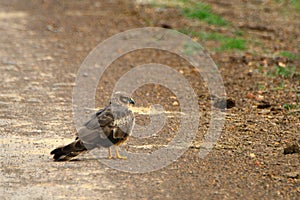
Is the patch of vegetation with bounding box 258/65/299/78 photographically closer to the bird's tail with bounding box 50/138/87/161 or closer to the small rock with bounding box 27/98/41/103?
the small rock with bounding box 27/98/41/103

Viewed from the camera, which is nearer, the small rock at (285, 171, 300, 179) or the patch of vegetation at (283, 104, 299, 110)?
the small rock at (285, 171, 300, 179)

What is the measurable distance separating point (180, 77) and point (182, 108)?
1748mm

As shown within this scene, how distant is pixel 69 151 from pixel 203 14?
351 inches

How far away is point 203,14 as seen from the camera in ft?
48.4

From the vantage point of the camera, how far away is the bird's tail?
20.8ft

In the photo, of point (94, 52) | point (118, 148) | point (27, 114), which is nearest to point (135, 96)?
point (27, 114)

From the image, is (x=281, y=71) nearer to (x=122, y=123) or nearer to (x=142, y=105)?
(x=142, y=105)

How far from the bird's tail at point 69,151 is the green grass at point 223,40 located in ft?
20.1

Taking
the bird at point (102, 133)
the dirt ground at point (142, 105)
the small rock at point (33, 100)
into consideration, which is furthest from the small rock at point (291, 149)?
the small rock at point (33, 100)

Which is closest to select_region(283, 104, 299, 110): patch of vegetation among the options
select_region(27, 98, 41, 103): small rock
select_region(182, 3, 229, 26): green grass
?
select_region(27, 98, 41, 103): small rock

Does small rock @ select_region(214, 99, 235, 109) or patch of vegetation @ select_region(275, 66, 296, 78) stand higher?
small rock @ select_region(214, 99, 235, 109)

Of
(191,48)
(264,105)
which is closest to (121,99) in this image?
(264,105)

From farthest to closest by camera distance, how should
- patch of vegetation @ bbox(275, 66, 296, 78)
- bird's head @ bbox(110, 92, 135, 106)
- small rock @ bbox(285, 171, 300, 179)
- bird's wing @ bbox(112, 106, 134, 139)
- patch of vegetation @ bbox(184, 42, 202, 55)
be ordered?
patch of vegetation @ bbox(184, 42, 202, 55), patch of vegetation @ bbox(275, 66, 296, 78), bird's head @ bbox(110, 92, 135, 106), bird's wing @ bbox(112, 106, 134, 139), small rock @ bbox(285, 171, 300, 179)

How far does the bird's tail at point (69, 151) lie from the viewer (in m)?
6.35
